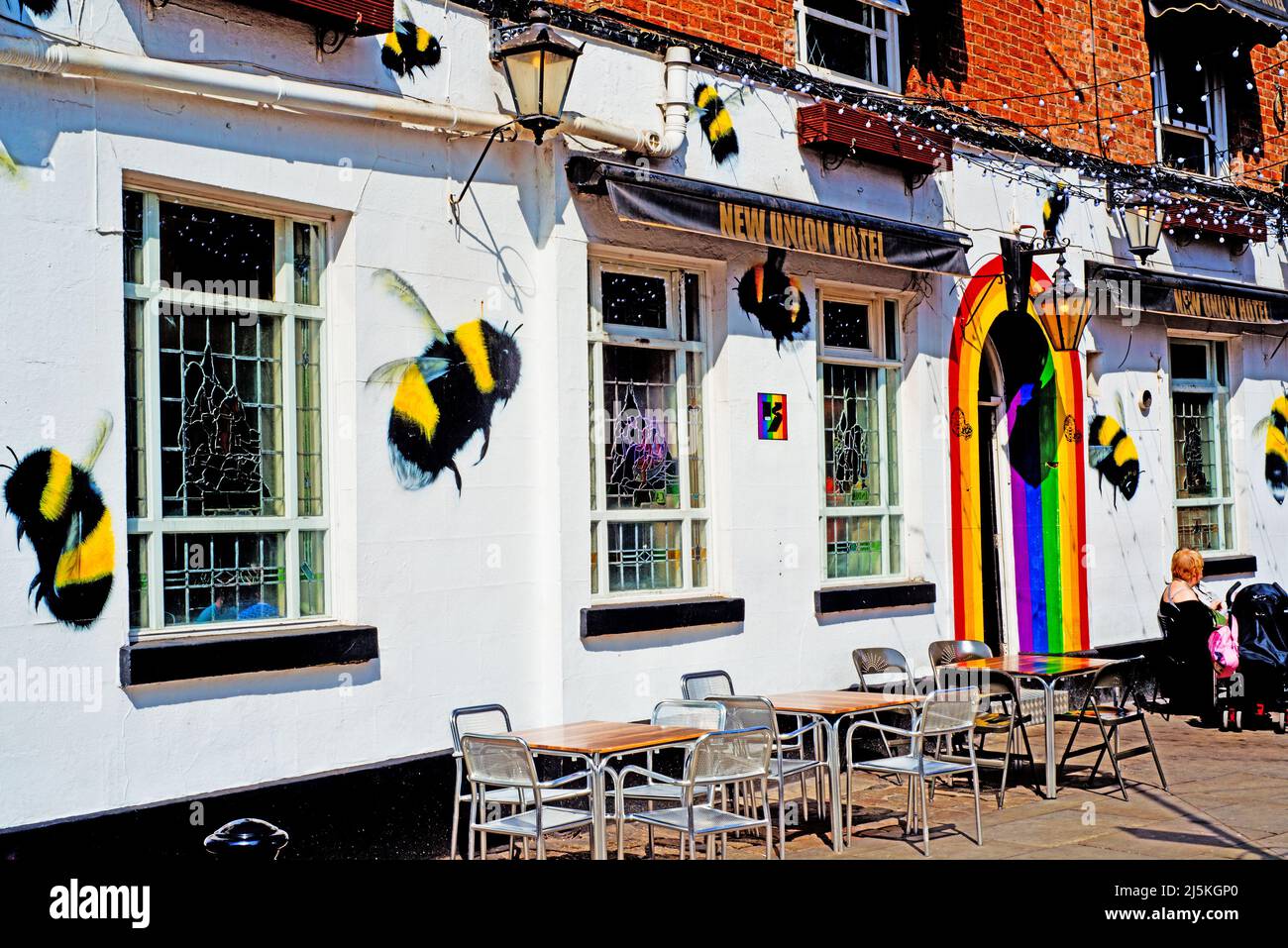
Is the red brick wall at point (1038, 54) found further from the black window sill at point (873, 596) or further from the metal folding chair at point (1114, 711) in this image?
the metal folding chair at point (1114, 711)

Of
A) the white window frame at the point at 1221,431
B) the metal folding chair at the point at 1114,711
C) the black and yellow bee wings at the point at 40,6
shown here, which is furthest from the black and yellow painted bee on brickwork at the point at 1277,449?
the black and yellow bee wings at the point at 40,6

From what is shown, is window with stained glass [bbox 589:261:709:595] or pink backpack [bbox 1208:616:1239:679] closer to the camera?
window with stained glass [bbox 589:261:709:595]

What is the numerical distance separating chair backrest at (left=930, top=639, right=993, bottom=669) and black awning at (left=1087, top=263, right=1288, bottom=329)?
3.82 m

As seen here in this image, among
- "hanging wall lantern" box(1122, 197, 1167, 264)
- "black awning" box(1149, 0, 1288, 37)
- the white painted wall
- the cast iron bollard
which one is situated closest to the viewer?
the cast iron bollard

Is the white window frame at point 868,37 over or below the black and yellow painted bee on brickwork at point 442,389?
over

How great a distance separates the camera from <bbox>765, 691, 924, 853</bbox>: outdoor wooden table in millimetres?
7805

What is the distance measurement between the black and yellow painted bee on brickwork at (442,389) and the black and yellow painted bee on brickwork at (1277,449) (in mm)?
9301

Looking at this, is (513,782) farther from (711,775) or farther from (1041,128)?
(1041,128)

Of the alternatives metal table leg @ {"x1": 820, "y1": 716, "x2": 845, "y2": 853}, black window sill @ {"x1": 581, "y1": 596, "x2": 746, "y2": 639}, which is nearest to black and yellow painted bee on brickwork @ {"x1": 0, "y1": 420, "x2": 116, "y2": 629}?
black window sill @ {"x1": 581, "y1": 596, "x2": 746, "y2": 639}

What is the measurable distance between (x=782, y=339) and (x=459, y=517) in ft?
9.52

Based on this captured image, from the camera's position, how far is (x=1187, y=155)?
14.6 m

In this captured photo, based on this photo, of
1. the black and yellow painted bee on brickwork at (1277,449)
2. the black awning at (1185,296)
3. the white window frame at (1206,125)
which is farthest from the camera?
the black and yellow painted bee on brickwork at (1277,449)

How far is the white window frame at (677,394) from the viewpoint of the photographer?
9.09 metres

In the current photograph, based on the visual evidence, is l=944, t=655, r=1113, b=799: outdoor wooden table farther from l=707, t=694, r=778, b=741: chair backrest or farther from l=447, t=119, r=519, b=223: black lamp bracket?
l=447, t=119, r=519, b=223: black lamp bracket
